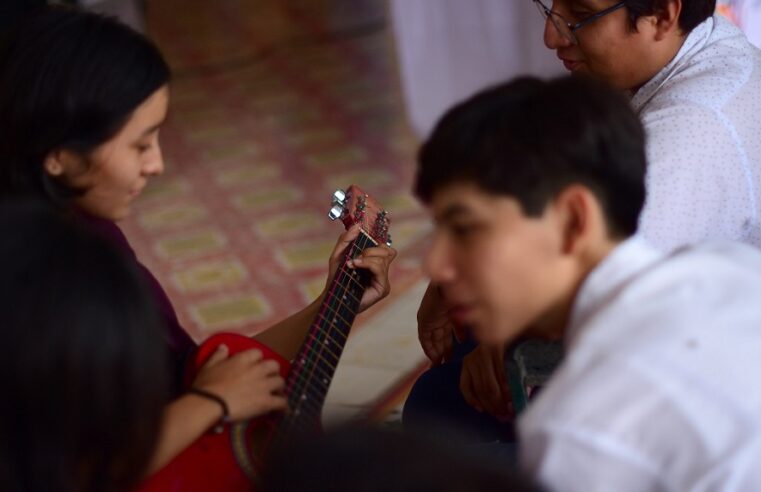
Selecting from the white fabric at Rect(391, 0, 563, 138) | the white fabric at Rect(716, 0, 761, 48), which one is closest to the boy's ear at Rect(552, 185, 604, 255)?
the white fabric at Rect(716, 0, 761, 48)

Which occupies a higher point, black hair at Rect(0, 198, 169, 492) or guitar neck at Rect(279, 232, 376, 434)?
black hair at Rect(0, 198, 169, 492)

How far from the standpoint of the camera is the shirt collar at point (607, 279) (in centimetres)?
105

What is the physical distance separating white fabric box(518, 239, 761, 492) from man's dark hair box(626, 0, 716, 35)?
66 centimetres

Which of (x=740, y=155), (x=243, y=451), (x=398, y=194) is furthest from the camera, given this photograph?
(x=398, y=194)

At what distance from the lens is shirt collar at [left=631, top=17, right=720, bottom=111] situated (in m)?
1.61

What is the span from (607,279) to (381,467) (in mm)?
434

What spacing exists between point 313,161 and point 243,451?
102 inches

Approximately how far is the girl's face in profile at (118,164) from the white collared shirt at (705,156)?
2.02ft

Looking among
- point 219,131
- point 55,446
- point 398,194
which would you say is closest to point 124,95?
point 55,446

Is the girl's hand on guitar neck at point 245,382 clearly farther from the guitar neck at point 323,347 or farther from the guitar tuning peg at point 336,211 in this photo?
the guitar tuning peg at point 336,211

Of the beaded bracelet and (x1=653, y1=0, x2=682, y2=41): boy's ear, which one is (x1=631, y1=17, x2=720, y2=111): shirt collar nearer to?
(x1=653, y1=0, x2=682, y2=41): boy's ear

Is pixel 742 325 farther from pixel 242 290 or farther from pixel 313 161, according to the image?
pixel 313 161

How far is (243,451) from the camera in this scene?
4.25ft

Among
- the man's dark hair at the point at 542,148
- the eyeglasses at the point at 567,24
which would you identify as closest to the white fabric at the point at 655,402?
the man's dark hair at the point at 542,148
